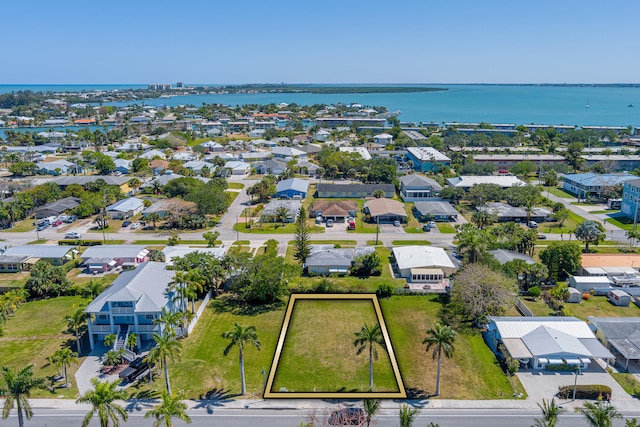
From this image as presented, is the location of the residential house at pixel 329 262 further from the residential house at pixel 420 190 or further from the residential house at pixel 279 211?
the residential house at pixel 420 190

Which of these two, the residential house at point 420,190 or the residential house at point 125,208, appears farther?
the residential house at point 420,190

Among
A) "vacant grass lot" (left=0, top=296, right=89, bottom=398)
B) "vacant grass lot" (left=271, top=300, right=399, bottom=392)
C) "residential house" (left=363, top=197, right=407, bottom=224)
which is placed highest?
"residential house" (left=363, top=197, right=407, bottom=224)

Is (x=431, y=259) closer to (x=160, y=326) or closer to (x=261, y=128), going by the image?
(x=160, y=326)

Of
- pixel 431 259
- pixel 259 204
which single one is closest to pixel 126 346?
pixel 431 259

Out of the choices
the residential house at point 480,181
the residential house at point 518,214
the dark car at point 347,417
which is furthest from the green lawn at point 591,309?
the residential house at point 480,181

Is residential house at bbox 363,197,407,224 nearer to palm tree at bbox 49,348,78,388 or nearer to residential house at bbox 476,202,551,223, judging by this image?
residential house at bbox 476,202,551,223

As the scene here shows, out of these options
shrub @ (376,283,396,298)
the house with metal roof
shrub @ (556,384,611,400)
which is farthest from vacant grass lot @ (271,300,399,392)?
shrub @ (556,384,611,400)

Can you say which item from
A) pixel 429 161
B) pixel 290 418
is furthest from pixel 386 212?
pixel 290 418
